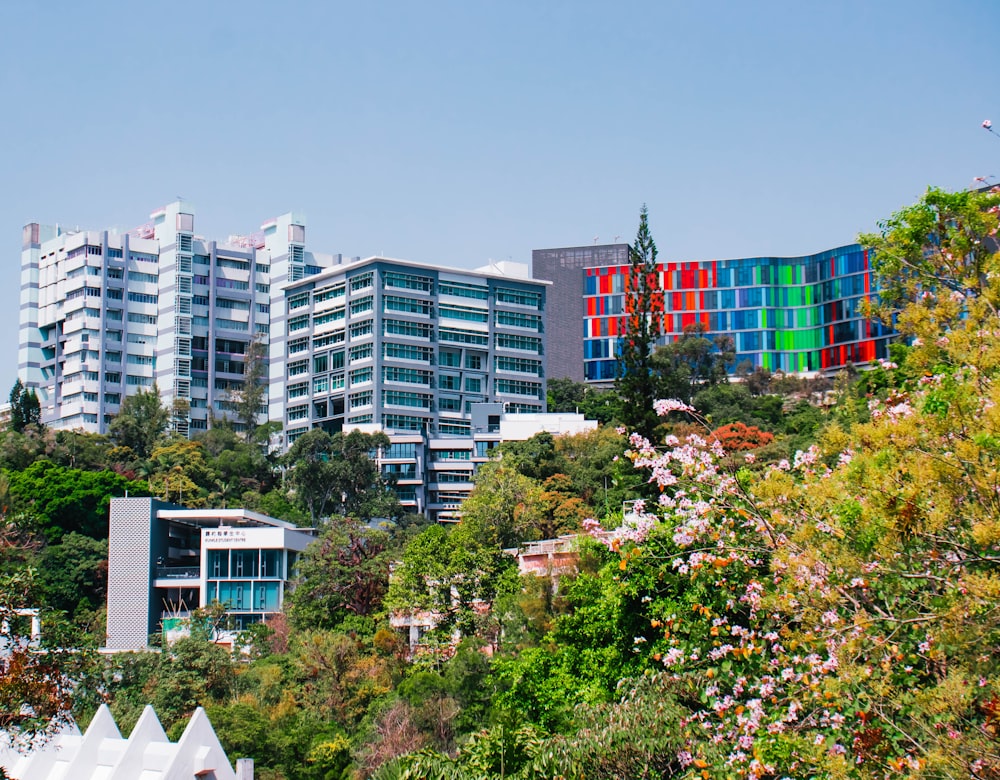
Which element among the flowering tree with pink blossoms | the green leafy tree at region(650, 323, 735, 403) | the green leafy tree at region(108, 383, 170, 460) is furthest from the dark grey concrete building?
the flowering tree with pink blossoms

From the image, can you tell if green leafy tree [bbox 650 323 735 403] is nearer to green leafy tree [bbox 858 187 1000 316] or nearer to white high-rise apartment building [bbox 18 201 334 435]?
white high-rise apartment building [bbox 18 201 334 435]

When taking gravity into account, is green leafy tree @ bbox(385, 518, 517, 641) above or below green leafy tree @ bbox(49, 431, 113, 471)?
below

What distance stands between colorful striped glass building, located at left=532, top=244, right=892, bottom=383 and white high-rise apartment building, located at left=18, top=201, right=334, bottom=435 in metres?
19.6

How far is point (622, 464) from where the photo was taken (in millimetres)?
44250

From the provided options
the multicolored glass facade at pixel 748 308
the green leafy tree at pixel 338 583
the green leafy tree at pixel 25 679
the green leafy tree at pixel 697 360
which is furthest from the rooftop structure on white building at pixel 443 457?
the green leafy tree at pixel 25 679

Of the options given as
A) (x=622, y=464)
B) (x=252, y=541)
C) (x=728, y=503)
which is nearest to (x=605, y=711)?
(x=728, y=503)

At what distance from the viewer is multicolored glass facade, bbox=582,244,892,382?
95.6 meters

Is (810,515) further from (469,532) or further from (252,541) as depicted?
(252,541)

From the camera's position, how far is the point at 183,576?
50.2 metres

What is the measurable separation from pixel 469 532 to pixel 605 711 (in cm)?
2296

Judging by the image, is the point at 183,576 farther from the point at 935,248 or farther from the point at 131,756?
the point at 935,248

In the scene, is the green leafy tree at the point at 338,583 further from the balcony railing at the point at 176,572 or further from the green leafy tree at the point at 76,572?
the green leafy tree at the point at 76,572

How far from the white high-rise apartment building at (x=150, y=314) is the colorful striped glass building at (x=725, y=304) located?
19.6 metres

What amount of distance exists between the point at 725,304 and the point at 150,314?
142ft
